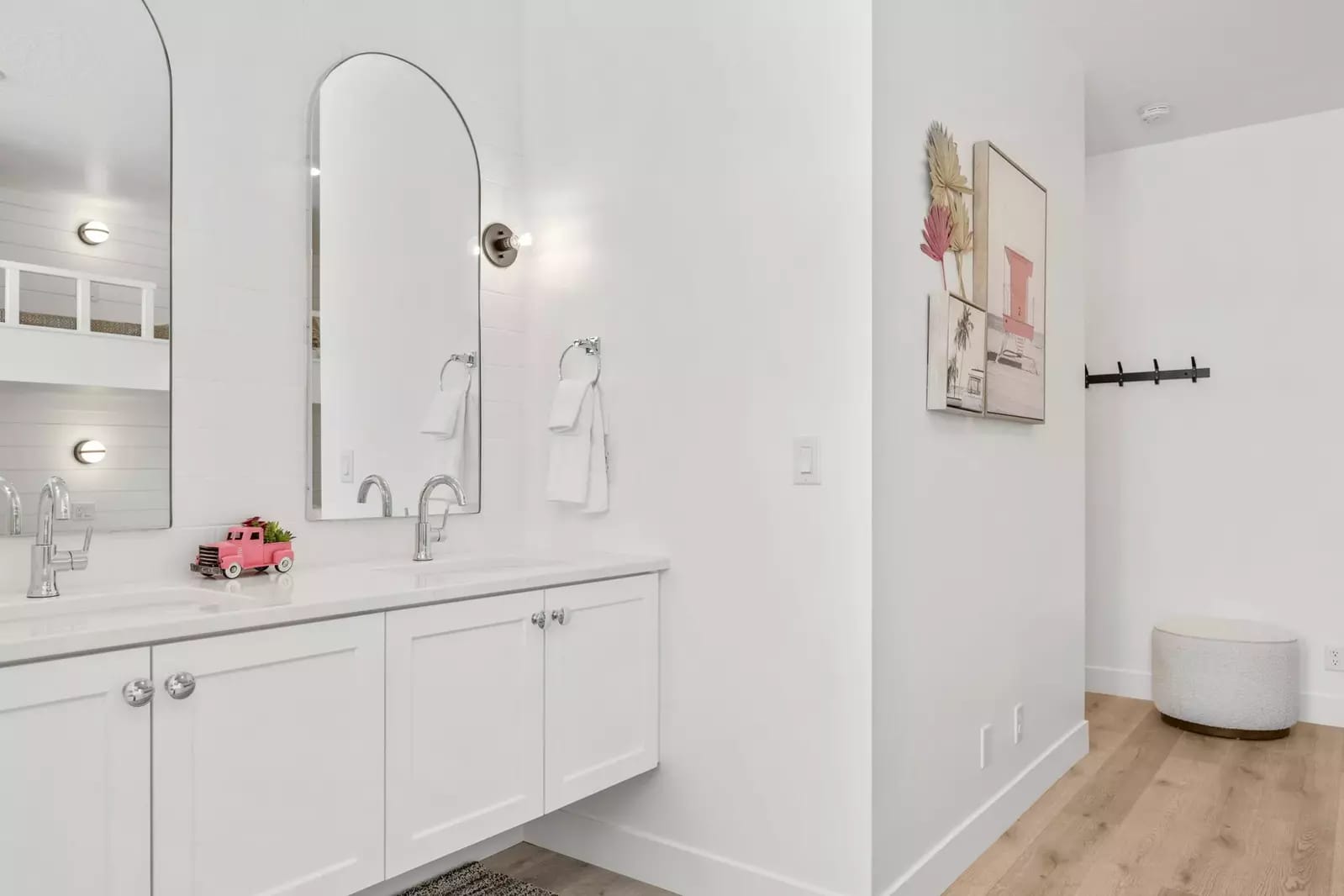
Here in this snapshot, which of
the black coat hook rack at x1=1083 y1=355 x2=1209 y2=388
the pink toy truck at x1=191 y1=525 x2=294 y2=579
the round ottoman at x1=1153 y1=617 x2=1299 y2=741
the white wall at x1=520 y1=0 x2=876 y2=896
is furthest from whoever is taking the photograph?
the black coat hook rack at x1=1083 y1=355 x2=1209 y2=388

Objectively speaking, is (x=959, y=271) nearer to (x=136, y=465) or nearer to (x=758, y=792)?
(x=758, y=792)

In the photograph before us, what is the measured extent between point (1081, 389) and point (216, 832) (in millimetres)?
3175

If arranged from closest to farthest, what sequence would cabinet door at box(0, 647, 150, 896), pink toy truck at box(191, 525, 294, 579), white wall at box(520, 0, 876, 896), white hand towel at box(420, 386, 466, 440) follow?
cabinet door at box(0, 647, 150, 896), pink toy truck at box(191, 525, 294, 579), white wall at box(520, 0, 876, 896), white hand towel at box(420, 386, 466, 440)

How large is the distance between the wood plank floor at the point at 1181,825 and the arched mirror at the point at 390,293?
5.91 feet

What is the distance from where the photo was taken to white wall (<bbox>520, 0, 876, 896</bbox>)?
6.97ft

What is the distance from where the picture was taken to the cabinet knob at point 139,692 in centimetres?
139

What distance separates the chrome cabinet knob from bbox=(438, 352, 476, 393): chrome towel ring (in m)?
1.20

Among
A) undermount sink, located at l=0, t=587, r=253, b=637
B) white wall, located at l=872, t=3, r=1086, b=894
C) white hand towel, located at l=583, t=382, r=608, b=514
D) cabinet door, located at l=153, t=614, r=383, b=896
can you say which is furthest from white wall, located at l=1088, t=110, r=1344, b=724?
undermount sink, located at l=0, t=587, r=253, b=637

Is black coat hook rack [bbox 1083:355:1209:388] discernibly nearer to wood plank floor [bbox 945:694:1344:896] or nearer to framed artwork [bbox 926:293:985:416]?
wood plank floor [bbox 945:694:1344:896]

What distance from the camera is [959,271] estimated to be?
2494mm

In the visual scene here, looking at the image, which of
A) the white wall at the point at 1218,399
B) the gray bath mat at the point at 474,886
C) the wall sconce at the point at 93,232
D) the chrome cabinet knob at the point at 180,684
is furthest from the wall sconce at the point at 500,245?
the white wall at the point at 1218,399

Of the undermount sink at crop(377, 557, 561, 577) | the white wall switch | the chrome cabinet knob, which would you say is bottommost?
the chrome cabinet knob

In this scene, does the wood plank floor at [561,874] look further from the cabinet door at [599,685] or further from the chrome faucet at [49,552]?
the chrome faucet at [49,552]

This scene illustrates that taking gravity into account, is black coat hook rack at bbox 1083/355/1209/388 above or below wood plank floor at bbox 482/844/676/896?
above
